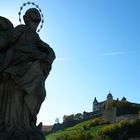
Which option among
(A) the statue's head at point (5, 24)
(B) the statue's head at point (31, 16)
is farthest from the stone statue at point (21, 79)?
(B) the statue's head at point (31, 16)

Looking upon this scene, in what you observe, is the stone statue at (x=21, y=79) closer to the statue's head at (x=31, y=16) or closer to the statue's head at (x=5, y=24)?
the statue's head at (x=5, y=24)

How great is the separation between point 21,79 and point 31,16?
1506 millimetres

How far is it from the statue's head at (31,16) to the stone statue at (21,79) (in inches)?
11.9

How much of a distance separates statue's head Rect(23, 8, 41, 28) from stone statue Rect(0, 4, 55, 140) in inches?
11.9

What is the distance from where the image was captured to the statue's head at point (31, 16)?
10.3 meters

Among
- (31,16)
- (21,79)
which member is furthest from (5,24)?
(21,79)

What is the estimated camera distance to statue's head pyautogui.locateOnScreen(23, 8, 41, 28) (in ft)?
33.9

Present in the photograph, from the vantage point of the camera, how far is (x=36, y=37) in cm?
1015

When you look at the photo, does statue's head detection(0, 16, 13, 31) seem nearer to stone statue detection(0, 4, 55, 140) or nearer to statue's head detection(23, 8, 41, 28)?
stone statue detection(0, 4, 55, 140)

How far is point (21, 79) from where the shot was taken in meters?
9.50

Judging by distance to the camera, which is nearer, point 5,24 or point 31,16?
point 5,24

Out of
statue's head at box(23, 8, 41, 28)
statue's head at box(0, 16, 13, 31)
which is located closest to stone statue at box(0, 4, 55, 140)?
statue's head at box(0, 16, 13, 31)

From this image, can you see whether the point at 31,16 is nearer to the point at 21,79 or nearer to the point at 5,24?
the point at 5,24

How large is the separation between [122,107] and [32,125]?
12600 centimetres
